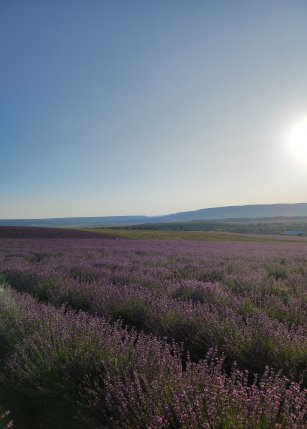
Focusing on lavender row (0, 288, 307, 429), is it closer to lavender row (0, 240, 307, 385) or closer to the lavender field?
the lavender field

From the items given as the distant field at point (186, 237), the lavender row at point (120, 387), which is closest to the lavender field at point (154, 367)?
the lavender row at point (120, 387)

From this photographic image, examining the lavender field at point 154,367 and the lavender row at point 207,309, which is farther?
the lavender row at point 207,309

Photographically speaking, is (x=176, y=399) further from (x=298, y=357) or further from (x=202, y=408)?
(x=298, y=357)

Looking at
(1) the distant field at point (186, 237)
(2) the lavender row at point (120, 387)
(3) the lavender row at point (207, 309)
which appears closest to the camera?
(2) the lavender row at point (120, 387)

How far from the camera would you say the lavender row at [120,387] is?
2.03 meters

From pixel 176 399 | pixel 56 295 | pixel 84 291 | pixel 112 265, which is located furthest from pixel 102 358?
pixel 112 265

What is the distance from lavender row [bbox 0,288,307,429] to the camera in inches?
79.9

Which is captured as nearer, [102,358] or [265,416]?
[265,416]

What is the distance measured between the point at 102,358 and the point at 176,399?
44.4 inches

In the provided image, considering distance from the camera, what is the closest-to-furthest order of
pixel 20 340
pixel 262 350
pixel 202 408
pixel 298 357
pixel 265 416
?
pixel 265 416 < pixel 202 408 < pixel 298 357 < pixel 262 350 < pixel 20 340

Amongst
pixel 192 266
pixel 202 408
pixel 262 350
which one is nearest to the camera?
pixel 202 408

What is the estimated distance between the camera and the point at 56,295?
20.3ft

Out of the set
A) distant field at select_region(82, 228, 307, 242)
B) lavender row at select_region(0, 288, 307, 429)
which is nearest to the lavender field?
lavender row at select_region(0, 288, 307, 429)

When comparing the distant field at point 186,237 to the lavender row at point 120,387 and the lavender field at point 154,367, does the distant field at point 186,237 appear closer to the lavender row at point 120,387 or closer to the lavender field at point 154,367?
the lavender field at point 154,367
